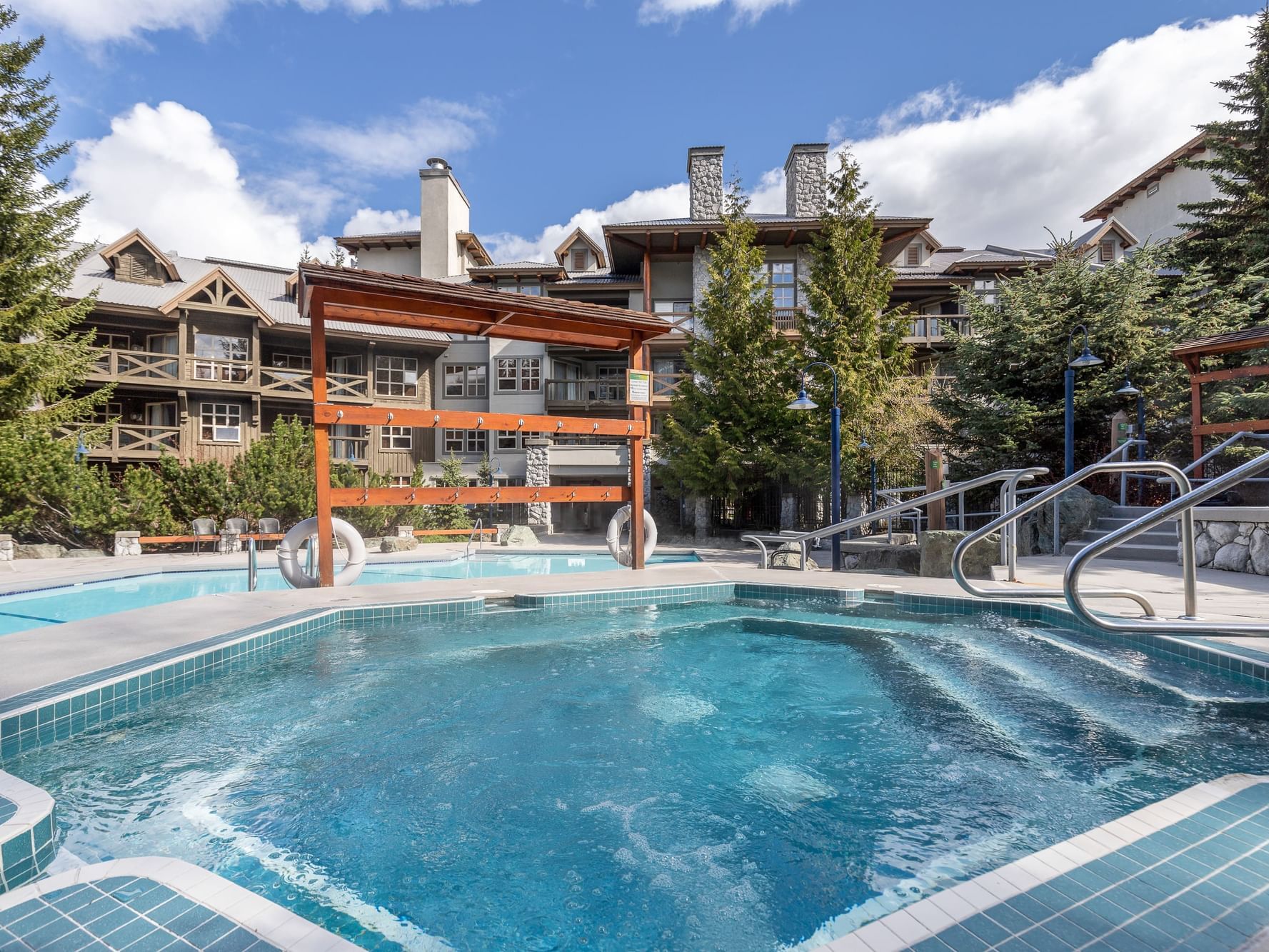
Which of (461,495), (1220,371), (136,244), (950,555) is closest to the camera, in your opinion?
(461,495)

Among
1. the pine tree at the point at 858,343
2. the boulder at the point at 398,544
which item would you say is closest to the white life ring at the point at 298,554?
the boulder at the point at 398,544

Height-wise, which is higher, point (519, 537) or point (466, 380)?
point (466, 380)

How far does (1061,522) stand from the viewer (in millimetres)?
11625

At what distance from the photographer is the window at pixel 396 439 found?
25.0 metres

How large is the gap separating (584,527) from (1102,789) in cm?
2154

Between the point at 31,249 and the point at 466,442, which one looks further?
the point at 466,442

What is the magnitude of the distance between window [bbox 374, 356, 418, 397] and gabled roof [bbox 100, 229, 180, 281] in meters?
7.36

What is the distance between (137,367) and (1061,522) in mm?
25419

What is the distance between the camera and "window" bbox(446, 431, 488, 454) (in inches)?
1023

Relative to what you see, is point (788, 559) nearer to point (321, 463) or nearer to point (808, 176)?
point (321, 463)

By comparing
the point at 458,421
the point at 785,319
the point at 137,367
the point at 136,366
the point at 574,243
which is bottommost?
the point at 458,421

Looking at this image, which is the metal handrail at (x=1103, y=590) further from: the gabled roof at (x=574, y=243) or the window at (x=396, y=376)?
the gabled roof at (x=574, y=243)

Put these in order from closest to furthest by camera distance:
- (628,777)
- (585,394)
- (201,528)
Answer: (628,777) → (201,528) → (585,394)

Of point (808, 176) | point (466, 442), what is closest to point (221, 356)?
point (466, 442)
